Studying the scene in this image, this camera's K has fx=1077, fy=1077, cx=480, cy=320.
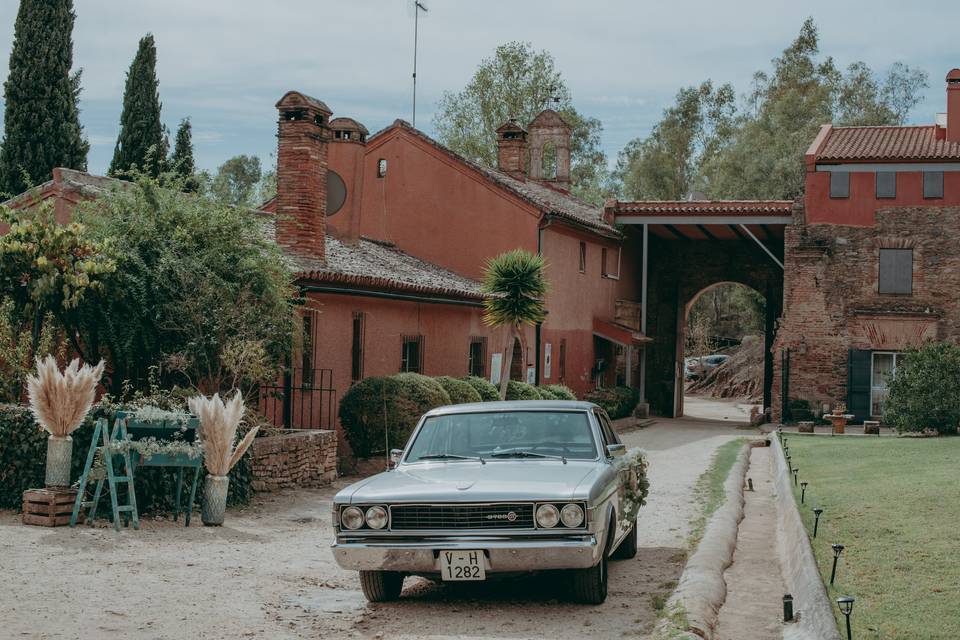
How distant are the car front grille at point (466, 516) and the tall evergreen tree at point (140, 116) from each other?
28363 millimetres

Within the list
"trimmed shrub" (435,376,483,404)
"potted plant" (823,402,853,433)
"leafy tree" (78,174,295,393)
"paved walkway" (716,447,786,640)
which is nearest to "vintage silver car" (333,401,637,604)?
"paved walkway" (716,447,786,640)

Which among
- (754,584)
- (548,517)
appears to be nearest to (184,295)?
(548,517)

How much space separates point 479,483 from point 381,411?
9.34 m

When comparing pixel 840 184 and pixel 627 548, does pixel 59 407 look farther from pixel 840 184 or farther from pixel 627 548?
pixel 840 184

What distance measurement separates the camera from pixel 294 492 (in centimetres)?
1433

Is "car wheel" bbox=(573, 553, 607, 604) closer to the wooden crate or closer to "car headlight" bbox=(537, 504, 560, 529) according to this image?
"car headlight" bbox=(537, 504, 560, 529)

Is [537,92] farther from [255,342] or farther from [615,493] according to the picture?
[615,493]

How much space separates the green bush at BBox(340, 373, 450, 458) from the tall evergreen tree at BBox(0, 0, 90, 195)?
17.3 metres

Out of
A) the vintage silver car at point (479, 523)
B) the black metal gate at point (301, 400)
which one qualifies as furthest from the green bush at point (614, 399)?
the vintage silver car at point (479, 523)

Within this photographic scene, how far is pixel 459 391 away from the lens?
63.9 feet

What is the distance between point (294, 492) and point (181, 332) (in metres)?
2.60

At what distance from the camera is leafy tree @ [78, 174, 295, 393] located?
1382 centimetres

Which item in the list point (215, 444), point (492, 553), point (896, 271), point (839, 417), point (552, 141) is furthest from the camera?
point (552, 141)

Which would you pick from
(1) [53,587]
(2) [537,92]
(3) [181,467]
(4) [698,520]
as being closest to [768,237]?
(2) [537,92]
